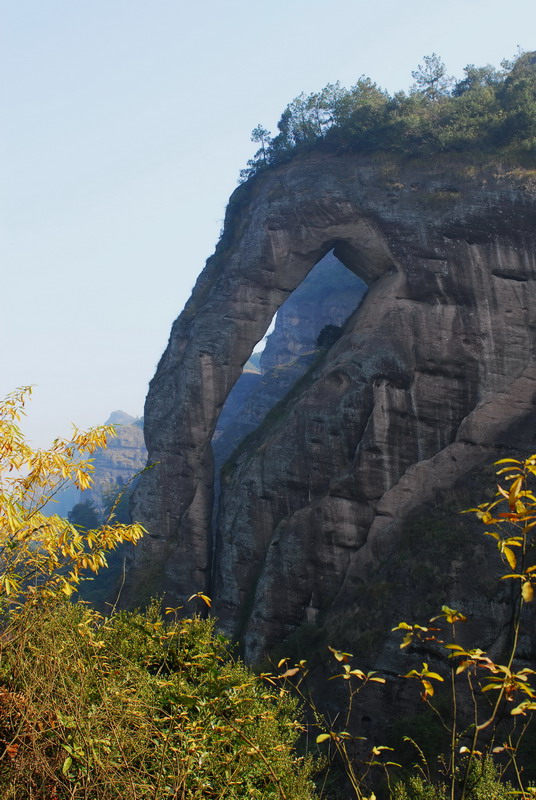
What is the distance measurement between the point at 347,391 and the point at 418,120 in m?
14.7

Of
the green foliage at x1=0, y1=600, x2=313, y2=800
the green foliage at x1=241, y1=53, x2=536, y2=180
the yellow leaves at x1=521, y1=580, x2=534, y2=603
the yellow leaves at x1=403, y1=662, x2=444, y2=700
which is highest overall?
the green foliage at x1=241, y1=53, x2=536, y2=180

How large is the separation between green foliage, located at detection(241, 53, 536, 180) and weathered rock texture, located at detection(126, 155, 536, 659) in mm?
1491

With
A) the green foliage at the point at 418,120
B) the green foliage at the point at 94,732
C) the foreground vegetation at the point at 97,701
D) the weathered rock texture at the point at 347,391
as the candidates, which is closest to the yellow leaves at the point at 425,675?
the foreground vegetation at the point at 97,701

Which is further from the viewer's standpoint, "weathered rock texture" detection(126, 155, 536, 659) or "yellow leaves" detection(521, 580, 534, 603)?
"weathered rock texture" detection(126, 155, 536, 659)

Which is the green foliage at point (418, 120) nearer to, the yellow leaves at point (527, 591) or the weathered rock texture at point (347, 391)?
the weathered rock texture at point (347, 391)

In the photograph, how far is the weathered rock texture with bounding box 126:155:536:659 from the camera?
27625 millimetres

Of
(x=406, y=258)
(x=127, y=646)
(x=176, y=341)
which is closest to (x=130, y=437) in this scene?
(x=176, y=341)

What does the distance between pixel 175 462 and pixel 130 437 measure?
11090cm

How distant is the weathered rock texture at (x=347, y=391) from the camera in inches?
1088

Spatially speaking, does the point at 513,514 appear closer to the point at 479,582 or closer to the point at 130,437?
the point at 479,582

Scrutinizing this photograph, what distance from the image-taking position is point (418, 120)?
Answer: 3319cm

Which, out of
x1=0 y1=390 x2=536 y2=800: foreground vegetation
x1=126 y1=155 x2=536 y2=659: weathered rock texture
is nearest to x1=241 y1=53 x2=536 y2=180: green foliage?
x1=126 y1=155 x2=536 y2=659: weathered rock texture

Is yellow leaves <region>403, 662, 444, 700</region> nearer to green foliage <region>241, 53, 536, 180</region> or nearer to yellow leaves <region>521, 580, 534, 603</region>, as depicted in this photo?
yellow leaves <region>521, 580, 534, 603</region>

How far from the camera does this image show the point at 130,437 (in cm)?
14200
